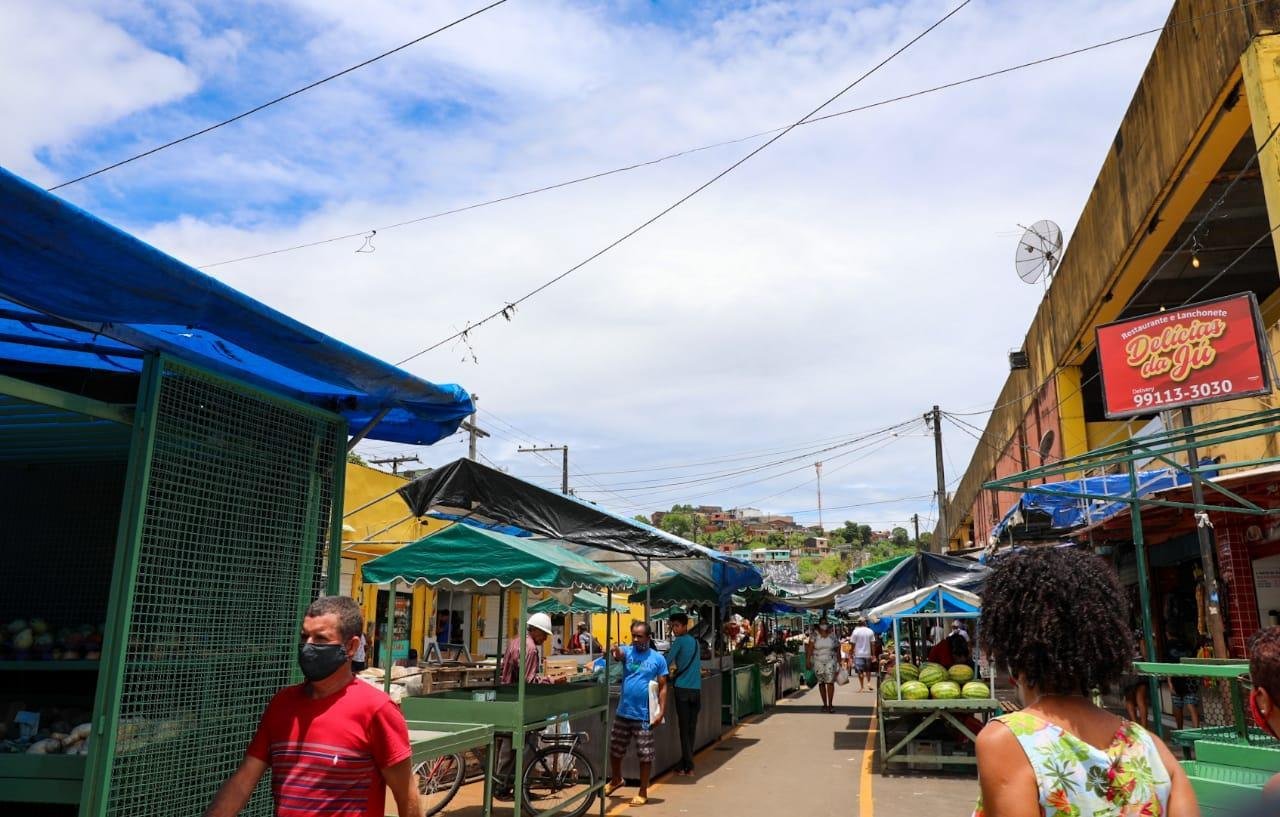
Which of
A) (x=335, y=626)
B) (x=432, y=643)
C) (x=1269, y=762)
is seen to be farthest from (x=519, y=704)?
(x=432, y=643)

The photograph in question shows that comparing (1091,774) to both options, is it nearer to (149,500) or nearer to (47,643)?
(149,500)

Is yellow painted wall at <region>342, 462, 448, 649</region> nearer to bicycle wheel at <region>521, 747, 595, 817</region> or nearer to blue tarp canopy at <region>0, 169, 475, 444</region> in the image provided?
bicycle wheel at <region>521, 747, 595, 817</region>

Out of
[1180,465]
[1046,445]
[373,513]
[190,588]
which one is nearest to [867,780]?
[1180,465]

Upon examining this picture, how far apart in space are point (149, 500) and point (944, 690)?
10.2 m

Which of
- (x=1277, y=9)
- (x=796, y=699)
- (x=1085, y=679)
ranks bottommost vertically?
(x=796, y=699)

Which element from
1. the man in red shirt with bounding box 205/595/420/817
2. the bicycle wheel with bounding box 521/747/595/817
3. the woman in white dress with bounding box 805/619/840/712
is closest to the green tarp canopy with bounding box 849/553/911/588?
the woman in white dress with bounding box 805/619/840/712

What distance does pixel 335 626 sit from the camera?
3500 mm

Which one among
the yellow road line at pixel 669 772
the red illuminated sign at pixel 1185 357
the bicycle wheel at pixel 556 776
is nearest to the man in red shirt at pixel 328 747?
the bicycle wheel at pixel 556 776

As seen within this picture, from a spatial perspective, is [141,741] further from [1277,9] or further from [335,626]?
[1277,9]

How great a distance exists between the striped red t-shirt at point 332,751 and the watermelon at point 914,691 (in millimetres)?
9702

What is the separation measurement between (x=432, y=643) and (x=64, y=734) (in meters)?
15.8

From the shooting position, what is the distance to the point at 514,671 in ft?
36.8

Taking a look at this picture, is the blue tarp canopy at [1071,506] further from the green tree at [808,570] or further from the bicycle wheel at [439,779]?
the green tree at [808,570]

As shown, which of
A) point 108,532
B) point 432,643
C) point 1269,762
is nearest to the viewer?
point 1269,762
